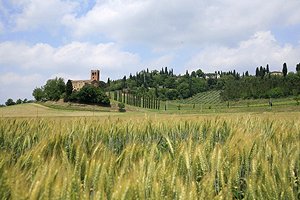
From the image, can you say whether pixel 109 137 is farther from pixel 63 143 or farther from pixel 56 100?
pixel 56 100

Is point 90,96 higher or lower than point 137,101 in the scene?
higher

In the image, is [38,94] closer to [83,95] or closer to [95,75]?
[95,75]

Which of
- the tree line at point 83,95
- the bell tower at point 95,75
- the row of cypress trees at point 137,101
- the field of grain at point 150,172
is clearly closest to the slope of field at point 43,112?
the tree line at point 83,95

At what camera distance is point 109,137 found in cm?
529

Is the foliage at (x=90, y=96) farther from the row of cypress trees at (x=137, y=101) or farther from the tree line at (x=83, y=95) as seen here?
the row of cypress trees at (x=137, y=101)

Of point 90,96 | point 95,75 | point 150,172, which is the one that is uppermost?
point 95,75

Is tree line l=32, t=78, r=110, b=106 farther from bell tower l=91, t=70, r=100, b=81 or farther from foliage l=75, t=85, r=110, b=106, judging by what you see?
bell tower l=91, t=70, r=100, b=81

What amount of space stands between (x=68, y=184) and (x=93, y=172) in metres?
0.53

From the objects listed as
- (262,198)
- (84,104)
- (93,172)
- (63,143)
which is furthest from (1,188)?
(84,104)

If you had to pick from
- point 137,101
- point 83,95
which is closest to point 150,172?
point 83,95

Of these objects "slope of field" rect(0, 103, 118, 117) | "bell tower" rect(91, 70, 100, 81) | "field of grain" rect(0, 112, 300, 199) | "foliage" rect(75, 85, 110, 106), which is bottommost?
"slope of field" rect(0, 103, 118, 117)

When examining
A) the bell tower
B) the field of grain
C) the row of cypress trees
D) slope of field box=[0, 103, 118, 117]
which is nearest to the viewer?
the field of grain

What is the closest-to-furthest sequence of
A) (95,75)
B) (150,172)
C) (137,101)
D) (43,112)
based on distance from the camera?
(150,172), (43,112), (137,101), (95,75)

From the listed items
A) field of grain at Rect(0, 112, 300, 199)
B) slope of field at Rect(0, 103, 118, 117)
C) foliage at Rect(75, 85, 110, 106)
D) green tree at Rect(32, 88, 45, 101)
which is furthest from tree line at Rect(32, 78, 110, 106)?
field of grain at Rect(0, 112, 300, 199)
